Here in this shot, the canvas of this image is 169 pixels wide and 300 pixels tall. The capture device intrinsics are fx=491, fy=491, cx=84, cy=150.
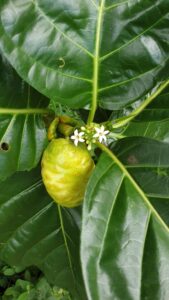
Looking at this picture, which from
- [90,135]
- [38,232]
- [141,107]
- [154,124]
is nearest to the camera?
[90,135]

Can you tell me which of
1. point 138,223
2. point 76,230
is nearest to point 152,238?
point 138,223

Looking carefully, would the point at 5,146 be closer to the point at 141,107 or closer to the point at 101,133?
the point at 101,133

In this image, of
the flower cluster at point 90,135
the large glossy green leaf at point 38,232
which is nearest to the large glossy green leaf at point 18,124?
the flower cluster at point 90,135

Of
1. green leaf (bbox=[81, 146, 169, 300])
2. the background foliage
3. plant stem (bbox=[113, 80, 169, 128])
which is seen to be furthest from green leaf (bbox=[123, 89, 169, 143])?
green leaf (bbox=[81, 146, 169, 300])

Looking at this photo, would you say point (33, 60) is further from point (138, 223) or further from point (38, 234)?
point (38, 234)

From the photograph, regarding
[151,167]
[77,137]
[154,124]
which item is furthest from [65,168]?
[154,124]

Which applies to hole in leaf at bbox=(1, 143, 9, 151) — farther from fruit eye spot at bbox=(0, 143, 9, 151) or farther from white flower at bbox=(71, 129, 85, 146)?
white flower at bbox=(71, 129, 85, 146)
